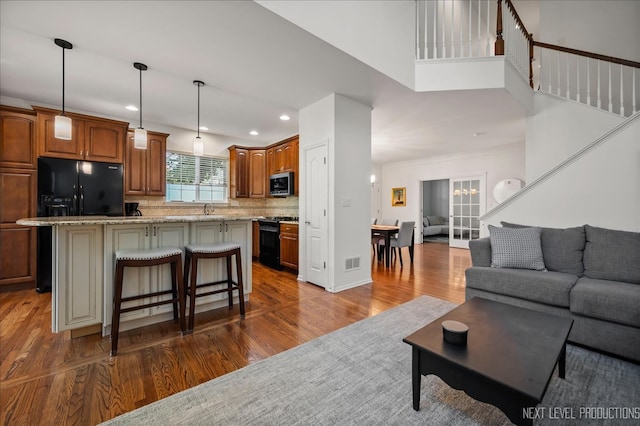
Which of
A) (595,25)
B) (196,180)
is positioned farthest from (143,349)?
(595,25)

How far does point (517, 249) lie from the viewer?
9.02 feet

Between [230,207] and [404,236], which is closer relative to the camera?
[404,236]

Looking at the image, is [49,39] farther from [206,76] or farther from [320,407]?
[320,407]

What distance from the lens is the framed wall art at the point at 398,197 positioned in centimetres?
876

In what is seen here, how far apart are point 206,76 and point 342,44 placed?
5.40 feet

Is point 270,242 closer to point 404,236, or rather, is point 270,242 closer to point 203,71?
point 404,236

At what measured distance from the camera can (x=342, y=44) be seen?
101 inches

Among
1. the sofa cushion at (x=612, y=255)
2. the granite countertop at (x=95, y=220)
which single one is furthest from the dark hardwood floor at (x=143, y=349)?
the sofa cushion at (x=612, y=255)

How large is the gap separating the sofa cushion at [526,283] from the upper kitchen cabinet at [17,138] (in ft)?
18.8

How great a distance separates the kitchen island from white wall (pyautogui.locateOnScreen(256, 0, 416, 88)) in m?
1.98

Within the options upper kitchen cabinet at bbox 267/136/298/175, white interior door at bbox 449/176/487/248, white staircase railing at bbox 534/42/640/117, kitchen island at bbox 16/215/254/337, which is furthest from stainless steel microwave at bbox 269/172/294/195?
white interior door at bbox 449/176/487/248

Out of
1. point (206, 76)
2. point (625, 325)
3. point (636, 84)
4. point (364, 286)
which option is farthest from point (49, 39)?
point (636, 84)

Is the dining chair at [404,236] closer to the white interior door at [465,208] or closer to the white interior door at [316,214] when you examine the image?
the white interior door at [316,214]

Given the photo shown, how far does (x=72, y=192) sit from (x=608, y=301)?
19.5 ft
